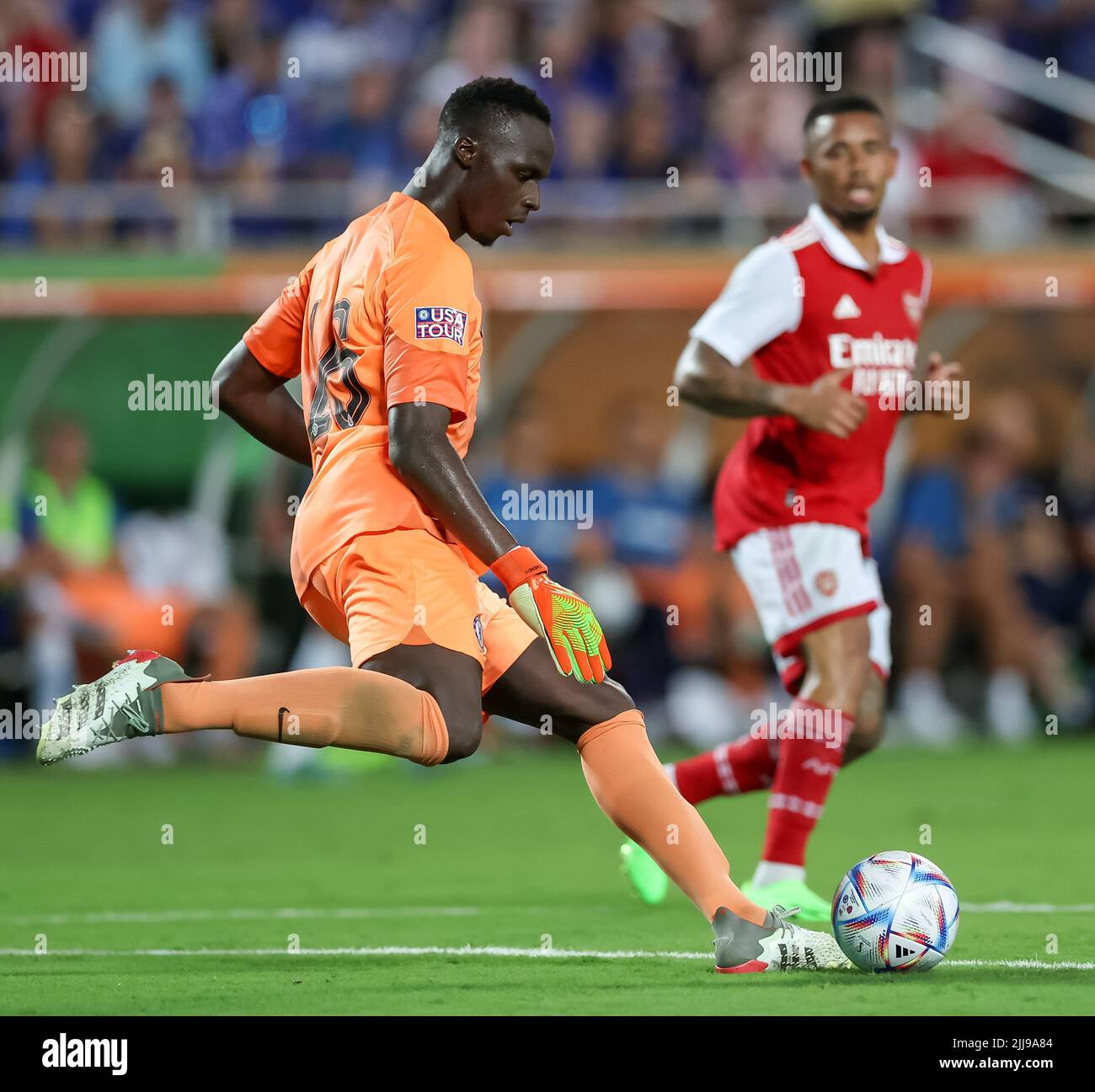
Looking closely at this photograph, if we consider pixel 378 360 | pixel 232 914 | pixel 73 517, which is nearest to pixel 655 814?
pixel 378 360

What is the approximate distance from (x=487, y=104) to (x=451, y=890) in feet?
11.2

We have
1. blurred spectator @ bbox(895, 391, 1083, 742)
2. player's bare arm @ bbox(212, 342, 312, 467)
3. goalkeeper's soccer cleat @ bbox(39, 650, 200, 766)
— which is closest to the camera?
goalkeeper's soccer cleat @ bbox(39, 650, 200, 766)

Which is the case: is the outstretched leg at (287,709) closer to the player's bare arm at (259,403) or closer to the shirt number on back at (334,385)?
the shirt number on back at (334,385)

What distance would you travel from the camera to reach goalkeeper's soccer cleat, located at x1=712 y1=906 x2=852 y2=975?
5.36m

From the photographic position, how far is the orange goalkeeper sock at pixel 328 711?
5090mm

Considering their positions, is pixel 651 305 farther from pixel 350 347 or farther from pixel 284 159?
pixel 350 347

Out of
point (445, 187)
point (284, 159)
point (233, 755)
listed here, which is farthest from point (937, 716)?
point (445, 187)

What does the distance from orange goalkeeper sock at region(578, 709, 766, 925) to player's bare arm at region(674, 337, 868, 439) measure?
64.6 inches

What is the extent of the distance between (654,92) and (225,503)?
4584 mm

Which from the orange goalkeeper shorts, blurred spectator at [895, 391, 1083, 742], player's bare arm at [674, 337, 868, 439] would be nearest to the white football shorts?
player's bare arm at [674, 337, 868, 439]

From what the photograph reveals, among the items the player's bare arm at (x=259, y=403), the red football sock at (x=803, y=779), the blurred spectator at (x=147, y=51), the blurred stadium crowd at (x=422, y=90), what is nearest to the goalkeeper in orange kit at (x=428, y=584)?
the player's bare arm at (x=259, y=403)

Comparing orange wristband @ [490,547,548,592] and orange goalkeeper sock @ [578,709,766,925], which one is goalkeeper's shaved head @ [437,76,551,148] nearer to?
orange wristband @ [490,547,548,592]

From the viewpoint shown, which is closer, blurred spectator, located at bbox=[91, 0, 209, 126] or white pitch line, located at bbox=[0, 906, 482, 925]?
white pitch line, located at bbox=[0, 906, 482, 925]

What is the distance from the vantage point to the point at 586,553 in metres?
13.8
